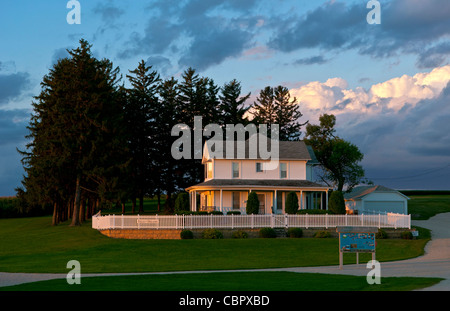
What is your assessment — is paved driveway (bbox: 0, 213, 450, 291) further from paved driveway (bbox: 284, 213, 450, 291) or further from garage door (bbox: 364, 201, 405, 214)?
garage door (bbox: 364, 201, 405, 214)

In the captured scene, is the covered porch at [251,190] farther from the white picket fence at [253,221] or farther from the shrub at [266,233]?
the shrub at [266,233]

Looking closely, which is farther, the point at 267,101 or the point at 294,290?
the point at 267,101

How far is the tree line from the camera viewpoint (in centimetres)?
5228

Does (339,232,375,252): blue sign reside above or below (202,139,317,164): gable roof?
below

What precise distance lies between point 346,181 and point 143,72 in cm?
3088

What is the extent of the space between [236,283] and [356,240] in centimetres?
733

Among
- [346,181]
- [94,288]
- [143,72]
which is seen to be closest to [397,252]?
[94,288]

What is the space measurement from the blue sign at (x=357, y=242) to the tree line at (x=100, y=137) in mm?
32134

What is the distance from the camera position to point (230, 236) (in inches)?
1545

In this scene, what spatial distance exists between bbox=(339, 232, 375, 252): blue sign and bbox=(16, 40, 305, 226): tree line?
32.1 meters

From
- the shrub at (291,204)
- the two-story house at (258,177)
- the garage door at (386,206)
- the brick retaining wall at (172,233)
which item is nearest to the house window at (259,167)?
the two-story house at (258,177)

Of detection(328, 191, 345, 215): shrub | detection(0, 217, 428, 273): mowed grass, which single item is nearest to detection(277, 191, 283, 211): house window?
detection(328, 191, 345, 215): shrub

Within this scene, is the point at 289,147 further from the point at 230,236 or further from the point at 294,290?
the point at 294,290

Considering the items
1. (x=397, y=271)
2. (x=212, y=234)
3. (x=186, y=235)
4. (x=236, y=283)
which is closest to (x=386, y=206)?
(x=212, y=234)
